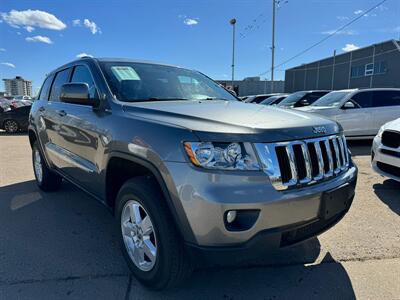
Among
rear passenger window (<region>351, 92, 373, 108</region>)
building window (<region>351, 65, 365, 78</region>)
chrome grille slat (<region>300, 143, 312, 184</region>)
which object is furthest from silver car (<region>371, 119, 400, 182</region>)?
building window (<region>351, 65, 365, 78</region>)

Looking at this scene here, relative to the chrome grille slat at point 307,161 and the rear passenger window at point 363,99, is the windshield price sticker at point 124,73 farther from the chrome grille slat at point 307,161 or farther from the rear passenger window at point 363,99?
the rear passenger window at point 363,99

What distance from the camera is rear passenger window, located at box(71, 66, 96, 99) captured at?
3.26m

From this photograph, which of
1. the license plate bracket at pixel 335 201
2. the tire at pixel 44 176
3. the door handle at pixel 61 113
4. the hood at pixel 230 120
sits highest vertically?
the hood at pixel 230 120

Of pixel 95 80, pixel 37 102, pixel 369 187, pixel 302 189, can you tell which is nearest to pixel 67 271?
pixel 95 80

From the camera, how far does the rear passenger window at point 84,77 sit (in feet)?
10.7

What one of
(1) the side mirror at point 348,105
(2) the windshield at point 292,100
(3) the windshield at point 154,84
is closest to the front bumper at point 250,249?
(3) the windshield at point 154,84

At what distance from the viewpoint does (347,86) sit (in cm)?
3453

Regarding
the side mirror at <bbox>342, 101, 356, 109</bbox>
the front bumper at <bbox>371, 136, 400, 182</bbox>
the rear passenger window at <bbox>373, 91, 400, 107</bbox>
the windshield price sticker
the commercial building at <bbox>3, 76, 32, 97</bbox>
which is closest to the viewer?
the windshield price sticker

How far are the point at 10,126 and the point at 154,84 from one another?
1372 cm

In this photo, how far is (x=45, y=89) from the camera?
198 inches

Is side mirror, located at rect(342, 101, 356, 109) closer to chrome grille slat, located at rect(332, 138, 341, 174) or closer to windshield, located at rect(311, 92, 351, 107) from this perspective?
windshield, located at rect(311, 92, 351, 107)

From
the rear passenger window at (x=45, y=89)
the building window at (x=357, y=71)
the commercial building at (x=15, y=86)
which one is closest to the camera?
the rear passenger window at (x=45, y=89)

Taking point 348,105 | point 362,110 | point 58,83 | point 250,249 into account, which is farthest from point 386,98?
point 250,249

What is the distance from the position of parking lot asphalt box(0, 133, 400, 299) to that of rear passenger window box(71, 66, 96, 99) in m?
1.51
